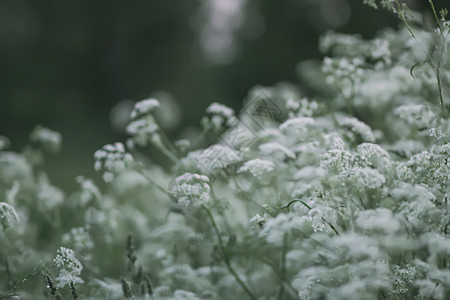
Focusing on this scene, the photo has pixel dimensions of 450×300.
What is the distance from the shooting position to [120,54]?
1473cm

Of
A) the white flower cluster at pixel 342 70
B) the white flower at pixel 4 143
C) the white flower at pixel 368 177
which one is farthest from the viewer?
the white flower at pixel 4 143

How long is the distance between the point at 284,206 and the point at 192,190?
540mm

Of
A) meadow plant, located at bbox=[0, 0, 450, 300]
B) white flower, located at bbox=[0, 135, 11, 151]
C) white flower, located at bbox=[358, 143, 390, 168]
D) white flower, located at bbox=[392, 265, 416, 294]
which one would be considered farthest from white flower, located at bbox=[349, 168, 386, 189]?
white flower, located at bbox=[0, 135, 11, 151]

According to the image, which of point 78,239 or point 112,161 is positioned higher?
point 112,161

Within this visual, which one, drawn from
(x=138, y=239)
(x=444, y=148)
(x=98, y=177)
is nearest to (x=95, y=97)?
(x=98, y=177)

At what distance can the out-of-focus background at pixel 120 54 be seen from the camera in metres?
13.9

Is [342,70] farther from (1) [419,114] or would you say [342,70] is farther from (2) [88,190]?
(2) [88,190]

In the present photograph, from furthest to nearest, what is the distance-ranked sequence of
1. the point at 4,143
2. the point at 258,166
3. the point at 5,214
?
the point at 4,143 < the point at 258,166 < the point at 5,214

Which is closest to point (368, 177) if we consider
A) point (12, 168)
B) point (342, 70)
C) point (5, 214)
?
point (342, 70)

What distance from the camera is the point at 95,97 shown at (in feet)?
48.5

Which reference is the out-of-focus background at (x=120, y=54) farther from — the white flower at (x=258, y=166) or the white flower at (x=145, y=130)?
the white flower at (x=258, y=166)

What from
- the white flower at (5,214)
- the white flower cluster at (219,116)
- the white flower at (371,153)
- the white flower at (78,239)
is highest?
the white flower cluster at (219,116)

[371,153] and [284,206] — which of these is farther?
[371,153]

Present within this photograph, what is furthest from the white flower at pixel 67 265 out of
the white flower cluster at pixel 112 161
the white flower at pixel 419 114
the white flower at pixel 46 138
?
the white flower at pixel 419 114
